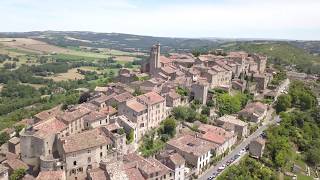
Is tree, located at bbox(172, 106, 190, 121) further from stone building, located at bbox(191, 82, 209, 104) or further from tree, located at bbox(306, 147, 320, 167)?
tree, located at bbox(306, 147, 320, 167)

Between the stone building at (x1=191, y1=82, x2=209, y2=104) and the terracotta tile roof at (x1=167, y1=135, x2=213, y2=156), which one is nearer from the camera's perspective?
the terracotta tile roof at (x1=167, y1=135, x2=213, y2=156)

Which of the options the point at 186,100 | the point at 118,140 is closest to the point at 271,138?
the point at 186,100

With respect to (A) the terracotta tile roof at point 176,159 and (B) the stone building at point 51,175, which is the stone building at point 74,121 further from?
(A) the terracotta tile roof at point 176,159

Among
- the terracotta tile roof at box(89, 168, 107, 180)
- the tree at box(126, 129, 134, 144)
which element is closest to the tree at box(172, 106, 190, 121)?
the tree at box(126, 129, 134, 144)

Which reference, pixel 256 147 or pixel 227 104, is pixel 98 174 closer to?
pixel 256 147

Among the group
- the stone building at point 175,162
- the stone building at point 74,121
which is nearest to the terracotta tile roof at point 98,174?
the stone building at point 74,121

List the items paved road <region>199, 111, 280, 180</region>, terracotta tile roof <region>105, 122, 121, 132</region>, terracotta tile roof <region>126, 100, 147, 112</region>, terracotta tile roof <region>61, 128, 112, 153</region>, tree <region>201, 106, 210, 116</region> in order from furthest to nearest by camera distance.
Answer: tree <region>201, 106, 210, 116</region> → terracotta tile roof <region>126, 100, 147, 112</region> → paved road <region>199, 111, 280, 180</region> → terracotta tile roof <region>105, 122, 121, 132</region> → terracotta tile roof <region>61, 128, 112, 153</region>
